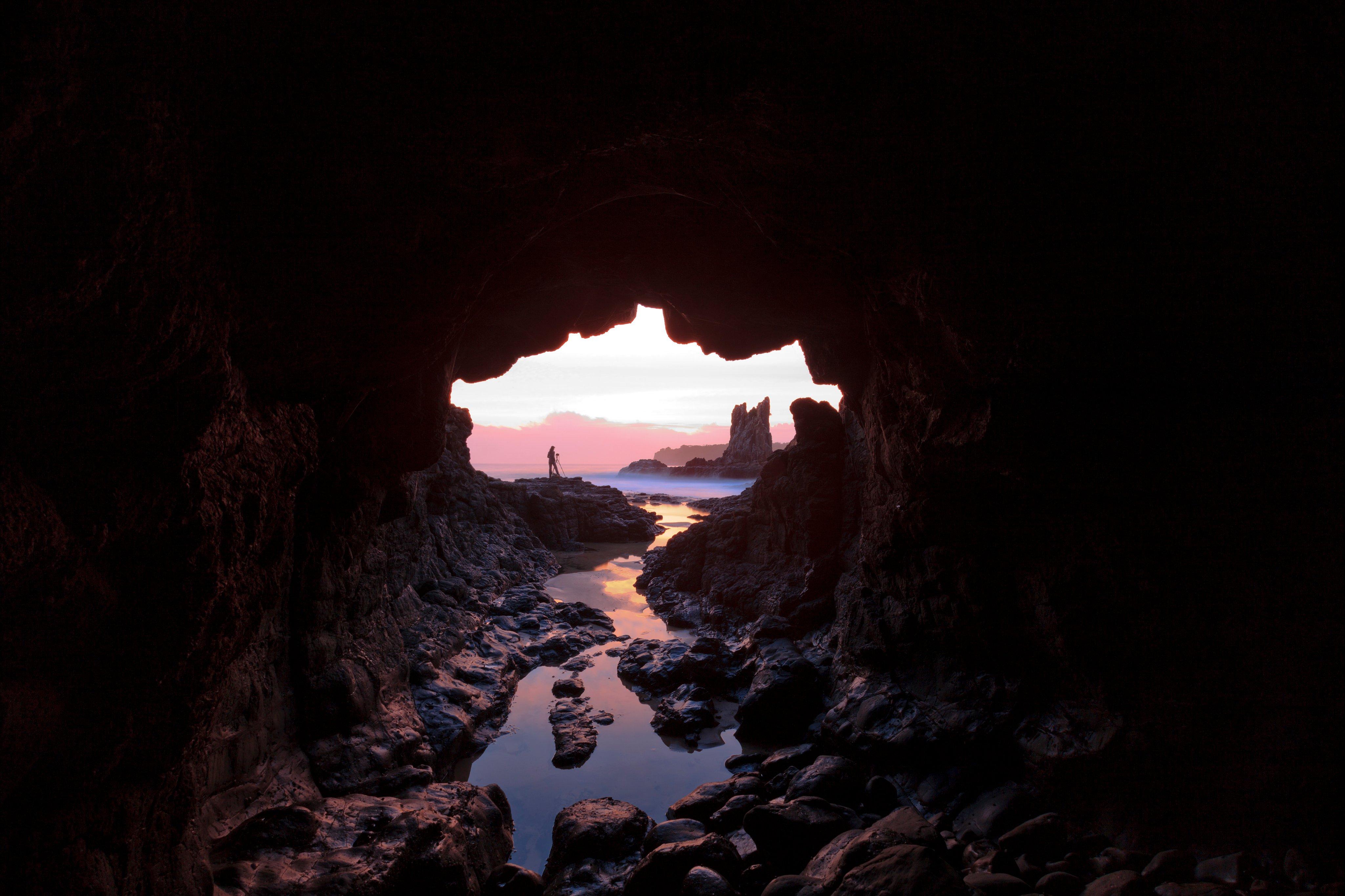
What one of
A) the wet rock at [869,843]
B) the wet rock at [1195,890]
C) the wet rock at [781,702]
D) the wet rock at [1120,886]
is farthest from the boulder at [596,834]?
the wet rock at [1195,890]

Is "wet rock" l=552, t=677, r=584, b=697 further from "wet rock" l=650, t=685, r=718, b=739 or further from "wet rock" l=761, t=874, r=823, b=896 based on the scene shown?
"wet rock" l=761, t=874, r=823, b=896

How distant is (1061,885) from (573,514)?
83.6 ft

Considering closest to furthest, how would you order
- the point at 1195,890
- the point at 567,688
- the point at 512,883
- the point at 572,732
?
the point at 1195,890
the point at 512,883
the point at 572,732
the point at 567,688

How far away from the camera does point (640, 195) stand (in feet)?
24.4

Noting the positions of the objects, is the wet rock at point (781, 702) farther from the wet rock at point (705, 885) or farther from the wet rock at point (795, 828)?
the wet rock at point (705, 885)

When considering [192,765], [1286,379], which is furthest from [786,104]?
[192,765]

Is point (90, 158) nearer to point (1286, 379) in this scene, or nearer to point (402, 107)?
point (402, 107)

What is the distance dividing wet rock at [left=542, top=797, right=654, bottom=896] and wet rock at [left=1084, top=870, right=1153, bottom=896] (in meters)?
4.65

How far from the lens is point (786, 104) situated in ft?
15.3

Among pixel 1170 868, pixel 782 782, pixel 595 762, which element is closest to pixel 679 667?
pixel 595 762

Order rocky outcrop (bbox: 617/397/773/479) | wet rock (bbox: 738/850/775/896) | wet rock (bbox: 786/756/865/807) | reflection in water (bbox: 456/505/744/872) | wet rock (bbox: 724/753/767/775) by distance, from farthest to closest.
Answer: rocky outcrop (bbox: 617/397/773/479), wet rock (bbox: 724/753/767/775), reflection in water (bbox: 456/505/744/872), wet rock (bbox: 786/756/865/807), wet rock (bbox: 738/850/775/896)

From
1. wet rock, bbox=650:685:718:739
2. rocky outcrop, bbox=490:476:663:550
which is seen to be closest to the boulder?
wet rock, bbox=650:685:718:739

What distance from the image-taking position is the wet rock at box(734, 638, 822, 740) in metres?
10.0

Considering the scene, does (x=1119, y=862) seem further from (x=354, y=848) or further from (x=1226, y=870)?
(x=354, y=848)
